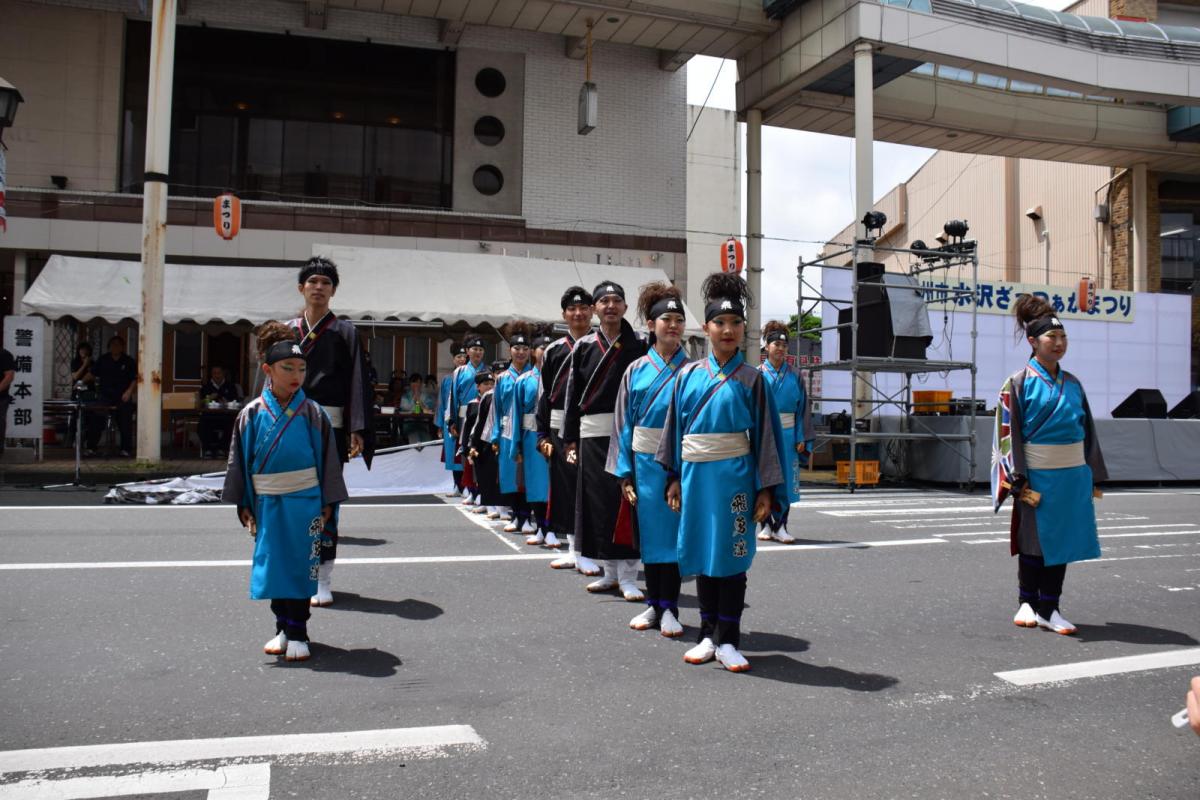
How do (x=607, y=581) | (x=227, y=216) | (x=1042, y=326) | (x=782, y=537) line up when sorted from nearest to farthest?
(x=1042, y=326) → (x=607, y=581) → (x=782, y=537) → (x=227, y=216)

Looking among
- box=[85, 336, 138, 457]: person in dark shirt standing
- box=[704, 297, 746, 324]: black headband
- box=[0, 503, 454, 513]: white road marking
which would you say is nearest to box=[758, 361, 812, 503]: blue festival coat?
box=[0, 503, 454, 513]: white road marking

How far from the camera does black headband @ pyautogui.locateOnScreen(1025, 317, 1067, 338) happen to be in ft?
18.0

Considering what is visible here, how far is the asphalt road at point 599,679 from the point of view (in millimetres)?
3213

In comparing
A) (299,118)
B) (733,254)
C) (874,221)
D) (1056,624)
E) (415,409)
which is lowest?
(1056,624)

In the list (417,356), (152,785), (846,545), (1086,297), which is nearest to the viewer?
(152,785)

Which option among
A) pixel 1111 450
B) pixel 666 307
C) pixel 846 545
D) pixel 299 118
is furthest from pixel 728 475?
pixel 299 118

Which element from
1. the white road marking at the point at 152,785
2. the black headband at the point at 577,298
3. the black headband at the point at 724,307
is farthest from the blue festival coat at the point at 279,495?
the black headband at the point at 577,298

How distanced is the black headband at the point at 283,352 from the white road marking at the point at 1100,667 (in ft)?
12.4

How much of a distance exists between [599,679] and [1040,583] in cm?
289

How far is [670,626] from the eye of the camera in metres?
5.10

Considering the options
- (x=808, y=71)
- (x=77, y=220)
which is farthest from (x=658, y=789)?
(x=77, y=220)

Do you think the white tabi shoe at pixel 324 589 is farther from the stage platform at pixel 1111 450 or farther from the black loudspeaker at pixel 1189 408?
the black loudspeaker at pixel 1189 408

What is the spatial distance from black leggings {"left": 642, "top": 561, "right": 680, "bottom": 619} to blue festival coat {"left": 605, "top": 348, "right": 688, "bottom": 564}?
83 millimetres

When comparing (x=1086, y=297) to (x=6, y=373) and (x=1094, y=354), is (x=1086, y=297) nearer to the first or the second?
(x=1094, y=354)
